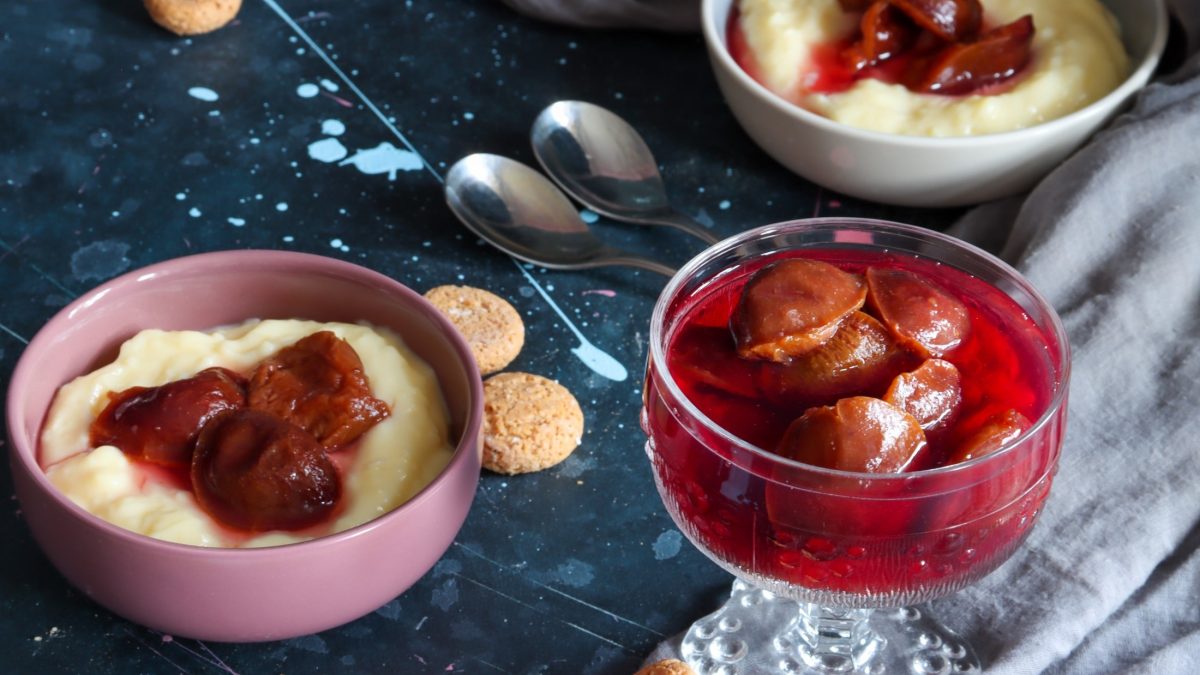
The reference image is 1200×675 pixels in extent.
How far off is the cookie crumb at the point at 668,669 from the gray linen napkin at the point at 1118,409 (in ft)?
0.21

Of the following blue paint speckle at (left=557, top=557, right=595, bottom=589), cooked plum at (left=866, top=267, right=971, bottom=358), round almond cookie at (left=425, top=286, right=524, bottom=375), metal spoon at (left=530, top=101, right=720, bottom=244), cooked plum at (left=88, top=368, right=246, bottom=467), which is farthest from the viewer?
metal spoon at (left=530, top=101, right=720, bottom=244)

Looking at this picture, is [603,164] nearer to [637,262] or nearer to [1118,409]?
[637,262]

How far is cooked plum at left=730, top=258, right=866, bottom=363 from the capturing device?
116 centimetres

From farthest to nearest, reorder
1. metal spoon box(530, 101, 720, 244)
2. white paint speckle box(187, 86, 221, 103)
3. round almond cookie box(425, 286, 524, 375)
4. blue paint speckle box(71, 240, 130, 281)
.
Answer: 1. white paint speckle box(187, 86, 221, 103)
2. metal spoon box(530, 101, 720, 244)
3. blue paint speckle box(71, 240, 130, 281)
4. round almond cookie box(425, 286, 524, 375)

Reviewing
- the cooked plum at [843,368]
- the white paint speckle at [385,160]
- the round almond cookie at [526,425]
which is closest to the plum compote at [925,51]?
the white paint speckle at [385,160]

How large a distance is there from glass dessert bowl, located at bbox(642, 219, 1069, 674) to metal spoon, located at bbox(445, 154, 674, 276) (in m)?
0.46

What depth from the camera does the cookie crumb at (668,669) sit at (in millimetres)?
1260

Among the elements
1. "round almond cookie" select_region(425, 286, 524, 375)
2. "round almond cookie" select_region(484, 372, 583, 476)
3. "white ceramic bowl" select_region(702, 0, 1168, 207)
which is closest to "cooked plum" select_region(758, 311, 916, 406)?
"round almond cookie" select_region(484, 372, 583, 476)

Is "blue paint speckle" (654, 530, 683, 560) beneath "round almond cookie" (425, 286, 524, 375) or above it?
beneath

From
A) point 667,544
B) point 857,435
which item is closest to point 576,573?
point 667,544

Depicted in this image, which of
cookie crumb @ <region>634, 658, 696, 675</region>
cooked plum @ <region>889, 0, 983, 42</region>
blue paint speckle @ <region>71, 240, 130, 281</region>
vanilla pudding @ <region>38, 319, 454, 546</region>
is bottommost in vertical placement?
blue paint speckle @ <region>71, 240, 130, 281</region>

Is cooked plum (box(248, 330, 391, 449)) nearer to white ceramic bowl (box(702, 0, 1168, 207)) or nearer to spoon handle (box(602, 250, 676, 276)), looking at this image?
spoon handle (box(602, 250, 676, 276))

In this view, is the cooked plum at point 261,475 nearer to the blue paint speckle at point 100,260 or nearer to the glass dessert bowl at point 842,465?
the glass dessert bowl at point 842,465

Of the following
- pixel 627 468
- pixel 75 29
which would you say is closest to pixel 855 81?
pixel 627 468
